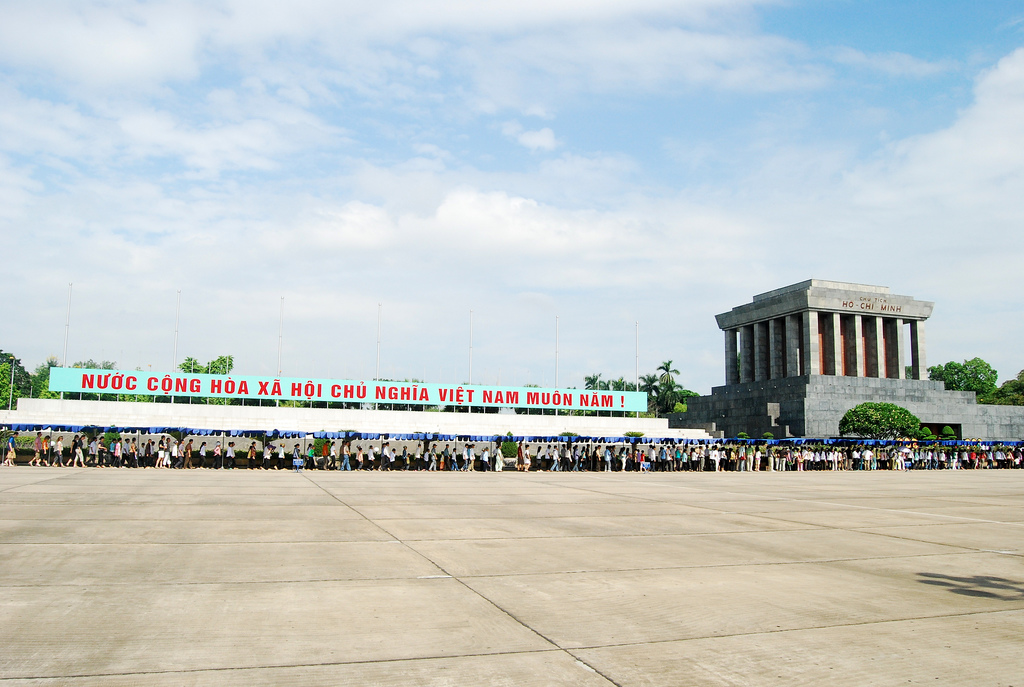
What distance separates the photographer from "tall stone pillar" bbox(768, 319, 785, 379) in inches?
2896

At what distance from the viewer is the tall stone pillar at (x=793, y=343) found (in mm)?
69000

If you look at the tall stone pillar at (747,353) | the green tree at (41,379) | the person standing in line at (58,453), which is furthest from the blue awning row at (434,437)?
the green tree at (41,379)

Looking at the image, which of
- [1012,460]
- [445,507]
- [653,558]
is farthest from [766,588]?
[1012,460]

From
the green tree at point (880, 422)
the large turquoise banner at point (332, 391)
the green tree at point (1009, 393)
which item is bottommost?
the green tree at point (880, 422)

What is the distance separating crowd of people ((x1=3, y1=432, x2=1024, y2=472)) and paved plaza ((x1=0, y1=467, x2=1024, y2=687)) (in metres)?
21.1

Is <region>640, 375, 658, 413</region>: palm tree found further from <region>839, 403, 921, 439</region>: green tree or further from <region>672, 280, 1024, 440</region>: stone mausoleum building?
<region>839, 403, 921, 439</region>: green tree

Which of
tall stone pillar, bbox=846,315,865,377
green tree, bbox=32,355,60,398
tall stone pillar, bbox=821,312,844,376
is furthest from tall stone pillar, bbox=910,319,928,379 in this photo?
green tree, bbox=32,355,60,398

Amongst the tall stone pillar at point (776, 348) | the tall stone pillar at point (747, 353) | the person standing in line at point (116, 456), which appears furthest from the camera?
the tall stone pillar at point (747, 353)

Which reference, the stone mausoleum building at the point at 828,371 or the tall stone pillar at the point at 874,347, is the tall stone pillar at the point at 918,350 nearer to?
the stone mausoleum building at the point at 828,371

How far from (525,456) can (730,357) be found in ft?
158

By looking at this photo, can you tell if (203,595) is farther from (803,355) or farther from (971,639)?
(803,355)

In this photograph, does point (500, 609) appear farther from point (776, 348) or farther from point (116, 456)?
point (776, 348)

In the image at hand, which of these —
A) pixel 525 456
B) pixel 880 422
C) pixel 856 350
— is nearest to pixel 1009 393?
pixel 856 350

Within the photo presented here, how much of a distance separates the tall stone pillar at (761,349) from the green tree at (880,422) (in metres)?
19.3
